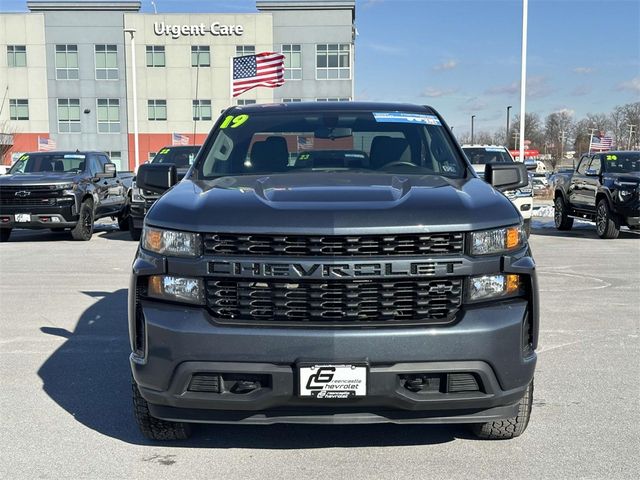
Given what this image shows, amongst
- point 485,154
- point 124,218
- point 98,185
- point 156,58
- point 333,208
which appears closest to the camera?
point 333,208

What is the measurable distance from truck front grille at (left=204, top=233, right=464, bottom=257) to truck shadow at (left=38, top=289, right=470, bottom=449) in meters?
1.20

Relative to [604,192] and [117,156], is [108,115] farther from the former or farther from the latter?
[604,192]

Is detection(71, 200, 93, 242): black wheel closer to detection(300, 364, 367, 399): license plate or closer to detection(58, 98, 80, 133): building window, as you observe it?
detection(300, 364, 367, 399): license plate

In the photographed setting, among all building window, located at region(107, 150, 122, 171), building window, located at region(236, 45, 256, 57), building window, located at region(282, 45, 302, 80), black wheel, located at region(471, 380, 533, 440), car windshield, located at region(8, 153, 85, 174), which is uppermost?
building window, located at region(236, 45, 256, 57)

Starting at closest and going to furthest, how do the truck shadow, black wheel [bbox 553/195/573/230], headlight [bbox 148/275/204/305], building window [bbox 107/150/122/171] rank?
headlight [bbox 148/275/204/305] < the truck shadow < black wheel [bbox 553/195/573/230] < building window [bbox 107/150/122/171]

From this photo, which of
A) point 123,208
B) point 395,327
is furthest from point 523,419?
point 123,208

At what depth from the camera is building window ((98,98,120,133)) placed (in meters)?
57.2

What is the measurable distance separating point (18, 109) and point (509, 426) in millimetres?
60835

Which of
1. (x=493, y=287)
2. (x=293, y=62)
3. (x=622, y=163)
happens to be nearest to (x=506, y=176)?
(x=493, y=287)

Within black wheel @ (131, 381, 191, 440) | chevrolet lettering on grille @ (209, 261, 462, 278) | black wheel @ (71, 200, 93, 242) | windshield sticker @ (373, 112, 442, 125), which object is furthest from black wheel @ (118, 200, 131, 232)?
chevrolet lettering on grille @ (209, 261, 462, 278)

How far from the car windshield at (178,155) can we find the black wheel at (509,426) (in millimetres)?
11902

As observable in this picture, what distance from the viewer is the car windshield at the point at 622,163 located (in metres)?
14.7

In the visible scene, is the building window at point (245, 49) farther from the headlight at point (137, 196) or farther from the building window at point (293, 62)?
the headlight at point (137, 196)

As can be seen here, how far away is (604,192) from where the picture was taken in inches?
562
